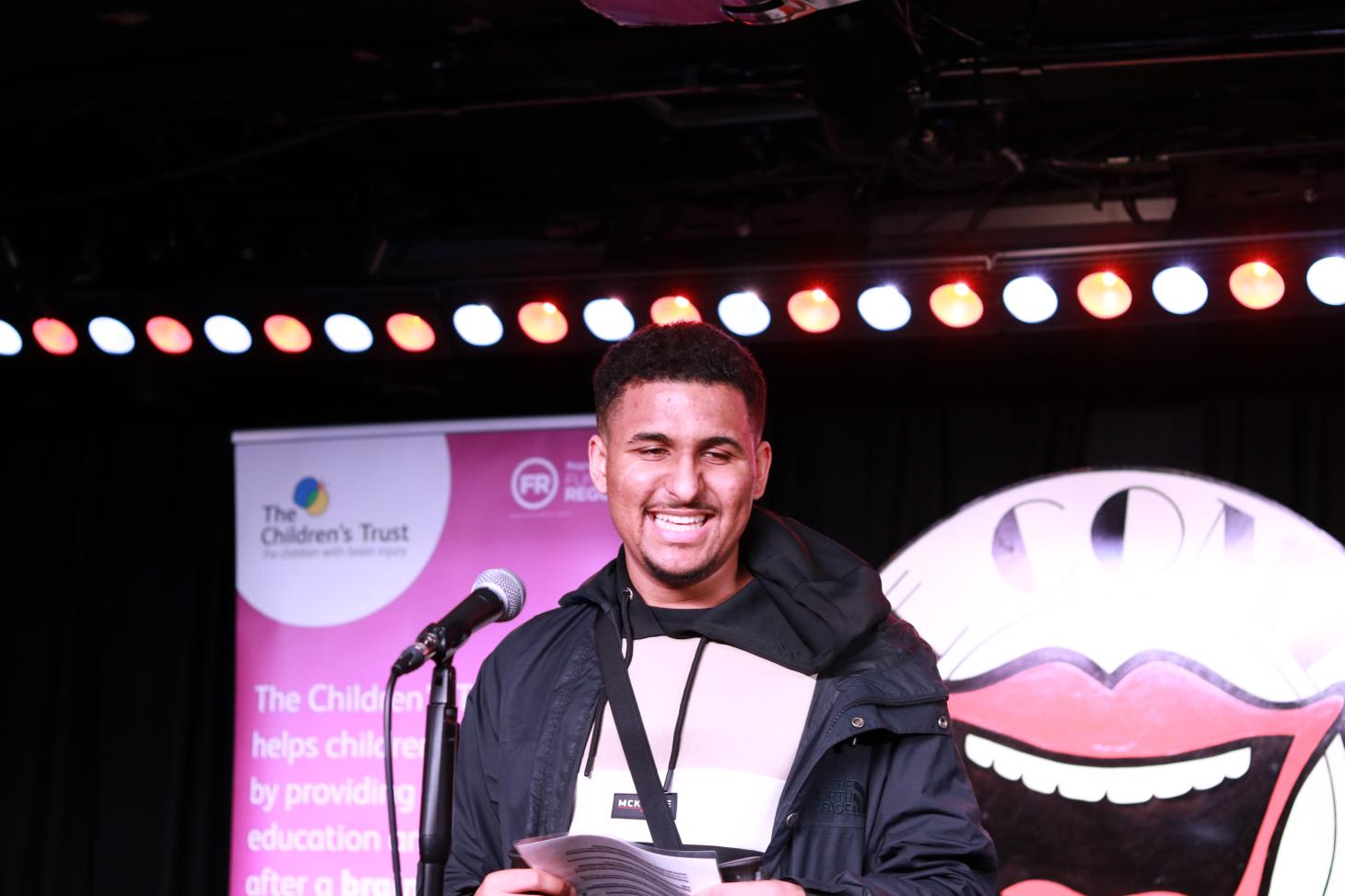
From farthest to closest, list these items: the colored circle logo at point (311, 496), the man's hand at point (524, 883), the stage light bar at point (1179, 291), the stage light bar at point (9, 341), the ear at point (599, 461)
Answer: the colored circle logo at point (311, 496)
the stage light bar at point (9, 341)
the stage light bar at point (1179, 291)
the ear at point (599, 461)
the man's hand at point (524, 883)

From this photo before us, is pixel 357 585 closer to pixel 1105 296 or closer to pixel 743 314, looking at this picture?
pixel 743 314

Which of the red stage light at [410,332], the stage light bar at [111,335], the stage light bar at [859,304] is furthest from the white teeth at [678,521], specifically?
the stage light bar at [111,335]

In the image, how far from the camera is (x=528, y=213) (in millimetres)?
4430

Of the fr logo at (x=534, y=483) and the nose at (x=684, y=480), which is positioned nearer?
the nose at (x=684, y=480)

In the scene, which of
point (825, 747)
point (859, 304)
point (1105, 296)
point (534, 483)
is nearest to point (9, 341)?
point (534, 483)

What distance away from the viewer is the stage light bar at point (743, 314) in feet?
13.0

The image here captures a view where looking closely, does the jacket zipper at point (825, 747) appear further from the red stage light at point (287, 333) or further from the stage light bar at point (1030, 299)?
the red stage light at point (287, 333)

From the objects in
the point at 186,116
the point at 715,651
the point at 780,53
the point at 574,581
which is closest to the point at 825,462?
the point at 574,581

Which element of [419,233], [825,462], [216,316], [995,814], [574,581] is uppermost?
[419,233]

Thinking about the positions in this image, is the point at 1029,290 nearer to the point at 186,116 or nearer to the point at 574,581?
the point at 574,581

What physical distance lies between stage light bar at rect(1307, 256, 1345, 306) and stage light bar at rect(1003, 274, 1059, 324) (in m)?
0.57

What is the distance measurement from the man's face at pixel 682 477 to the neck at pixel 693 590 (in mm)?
24

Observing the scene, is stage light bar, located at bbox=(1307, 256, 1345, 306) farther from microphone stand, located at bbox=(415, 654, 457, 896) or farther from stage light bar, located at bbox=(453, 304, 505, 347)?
microphone stand, located at bbox=(415, 654, 457, 896)

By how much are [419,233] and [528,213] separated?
12.3 inches
